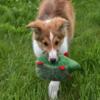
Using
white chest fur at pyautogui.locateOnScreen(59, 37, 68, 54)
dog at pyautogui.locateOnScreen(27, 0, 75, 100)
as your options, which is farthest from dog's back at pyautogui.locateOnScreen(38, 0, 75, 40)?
white chest fur at pyautogui.locateOnScreen(59, 37, 68, 54)

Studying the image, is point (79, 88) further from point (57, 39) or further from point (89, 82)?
point (57, 39)

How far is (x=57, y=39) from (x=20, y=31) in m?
1.71

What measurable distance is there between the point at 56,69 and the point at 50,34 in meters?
0.49

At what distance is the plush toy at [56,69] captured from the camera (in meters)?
4.44

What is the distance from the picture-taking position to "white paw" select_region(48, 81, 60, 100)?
15.6ft

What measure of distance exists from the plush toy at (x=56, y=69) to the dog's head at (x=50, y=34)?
0.08 metres

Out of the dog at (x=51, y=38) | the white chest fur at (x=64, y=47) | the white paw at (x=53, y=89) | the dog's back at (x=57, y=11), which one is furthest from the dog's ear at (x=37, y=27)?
the white paw at (x=53, y=89)

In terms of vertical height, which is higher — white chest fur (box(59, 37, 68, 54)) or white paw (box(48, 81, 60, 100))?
white chest fur (box(59, 37, 68, 54))

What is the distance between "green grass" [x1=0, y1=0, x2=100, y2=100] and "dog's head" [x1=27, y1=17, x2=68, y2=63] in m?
0.50

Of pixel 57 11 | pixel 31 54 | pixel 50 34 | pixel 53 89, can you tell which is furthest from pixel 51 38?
pixel 31 54

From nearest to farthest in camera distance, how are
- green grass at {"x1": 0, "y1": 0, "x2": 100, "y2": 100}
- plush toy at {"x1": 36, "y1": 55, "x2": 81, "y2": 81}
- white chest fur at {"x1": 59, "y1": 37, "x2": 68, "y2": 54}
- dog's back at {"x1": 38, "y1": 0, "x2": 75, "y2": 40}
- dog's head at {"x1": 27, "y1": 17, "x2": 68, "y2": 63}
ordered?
plush toy at {"x1": 36, "y1": 55, "x2": 81, "y2": 81}, dog's head at {"x1": 27, "y1": 17, "x2": 68, "y2": 63}, green grass at {"x1": 0, "y1": 0, "x2": 100, "y2": 100}, white chest fur at {"x1": 59, "y1": 37, "x2": 68, "y2": 54}, dog's back at {"x1": 38, "y1": 0, "x2": 75, "y2": 40}

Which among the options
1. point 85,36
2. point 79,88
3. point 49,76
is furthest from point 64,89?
point 85,36

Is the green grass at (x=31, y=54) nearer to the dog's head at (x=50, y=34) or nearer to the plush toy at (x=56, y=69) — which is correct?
the plush toy at (x=56, y=69)

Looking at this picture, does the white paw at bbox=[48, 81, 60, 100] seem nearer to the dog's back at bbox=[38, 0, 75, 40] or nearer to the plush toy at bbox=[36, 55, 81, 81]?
the plush toy at bbox=[36, 55, 81, 81]
